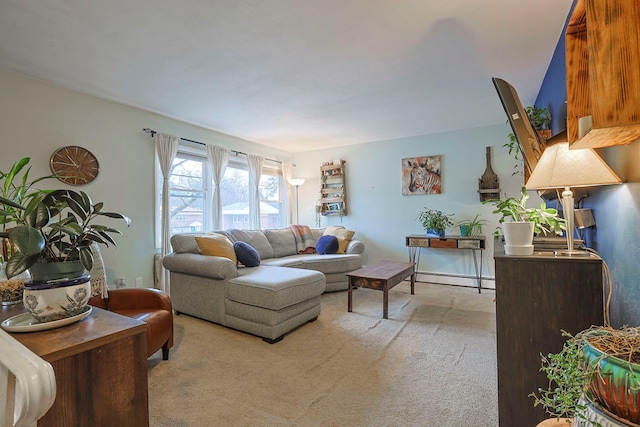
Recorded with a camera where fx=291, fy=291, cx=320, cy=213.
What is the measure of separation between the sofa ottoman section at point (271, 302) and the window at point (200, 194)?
5.35ft

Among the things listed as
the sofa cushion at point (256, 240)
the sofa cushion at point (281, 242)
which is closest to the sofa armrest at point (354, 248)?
the sofa cushion at point (281, 242)

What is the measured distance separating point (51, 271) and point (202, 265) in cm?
186

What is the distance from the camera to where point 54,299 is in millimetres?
1006

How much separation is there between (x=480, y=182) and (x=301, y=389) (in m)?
3.94

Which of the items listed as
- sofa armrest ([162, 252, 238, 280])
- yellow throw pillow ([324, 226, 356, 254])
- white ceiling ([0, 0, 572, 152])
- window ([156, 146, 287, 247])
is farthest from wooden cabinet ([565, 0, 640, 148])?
window ([156, 146, 287, 247])

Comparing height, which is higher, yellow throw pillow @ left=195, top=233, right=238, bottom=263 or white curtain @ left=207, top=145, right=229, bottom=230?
white curtain @ left=207, top=145, right=229, bottom=230

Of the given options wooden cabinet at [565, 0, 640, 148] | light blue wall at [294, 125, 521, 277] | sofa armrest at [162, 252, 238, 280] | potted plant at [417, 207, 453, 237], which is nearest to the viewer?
wooden cabinet at [565, 0, 640, 148]

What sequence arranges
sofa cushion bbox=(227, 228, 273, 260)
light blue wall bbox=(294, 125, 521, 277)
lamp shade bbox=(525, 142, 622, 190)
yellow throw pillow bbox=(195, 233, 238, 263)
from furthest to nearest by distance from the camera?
1. light blue wall bbox=(294, 125, 521, 277)
2. sofa cushion bbox=(227, 228, 273, 260)
3. yellow throw pillow bbox=(195, 233, 238, 263)
4. lamp shade bbox=(525, 142, 622, 190)

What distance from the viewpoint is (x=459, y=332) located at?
8.73ft

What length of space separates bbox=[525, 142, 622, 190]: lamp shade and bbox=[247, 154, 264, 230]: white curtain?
4.20 metres

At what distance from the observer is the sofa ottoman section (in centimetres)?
248

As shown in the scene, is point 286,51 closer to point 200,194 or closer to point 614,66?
point 614,66

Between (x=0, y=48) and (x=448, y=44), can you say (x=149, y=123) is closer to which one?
(x=0, y=48)

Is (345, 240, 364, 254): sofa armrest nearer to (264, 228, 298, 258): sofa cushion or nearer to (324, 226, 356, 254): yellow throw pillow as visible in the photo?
(324, 226, 356, 254): yellow throw pillow
